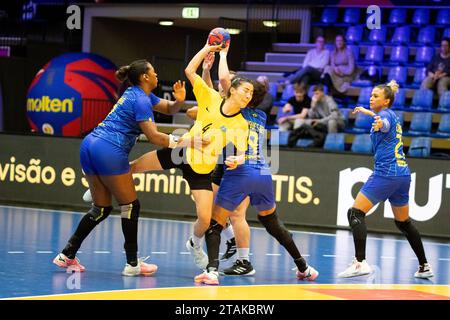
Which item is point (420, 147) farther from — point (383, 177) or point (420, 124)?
point (383, 177)

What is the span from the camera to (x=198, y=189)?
884 cm

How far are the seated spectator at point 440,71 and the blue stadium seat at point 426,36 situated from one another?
5.08 feet

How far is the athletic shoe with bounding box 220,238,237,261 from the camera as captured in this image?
10.3 m

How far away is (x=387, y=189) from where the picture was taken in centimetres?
943

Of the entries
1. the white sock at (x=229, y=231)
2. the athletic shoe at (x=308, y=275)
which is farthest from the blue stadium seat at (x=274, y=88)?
the athletic shoe at (x=308, y=275)

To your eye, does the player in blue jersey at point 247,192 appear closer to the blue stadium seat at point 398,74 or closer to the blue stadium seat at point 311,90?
the blue stadium seat at point 311,90

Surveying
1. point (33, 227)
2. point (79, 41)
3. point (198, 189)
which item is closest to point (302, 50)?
point (79, 41)

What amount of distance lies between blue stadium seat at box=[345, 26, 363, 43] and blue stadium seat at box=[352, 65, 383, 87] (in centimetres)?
112

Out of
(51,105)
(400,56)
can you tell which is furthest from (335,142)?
(51,105)

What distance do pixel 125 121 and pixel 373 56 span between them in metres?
11.4

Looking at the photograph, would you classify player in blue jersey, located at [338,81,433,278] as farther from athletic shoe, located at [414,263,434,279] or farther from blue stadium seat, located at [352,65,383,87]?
blue stadium seat, located at [352,65,383,87]
